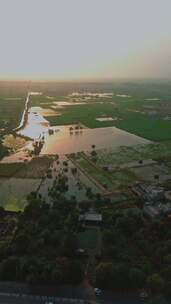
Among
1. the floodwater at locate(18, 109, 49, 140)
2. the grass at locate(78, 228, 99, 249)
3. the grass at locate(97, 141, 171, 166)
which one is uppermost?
the floodwater at locate(18, 109, 49, 140)

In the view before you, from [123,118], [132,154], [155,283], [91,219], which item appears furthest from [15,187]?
[123,118]

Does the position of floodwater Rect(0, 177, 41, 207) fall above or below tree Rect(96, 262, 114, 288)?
above

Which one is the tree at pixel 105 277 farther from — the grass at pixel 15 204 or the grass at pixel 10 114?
the grass at pixel 10 114

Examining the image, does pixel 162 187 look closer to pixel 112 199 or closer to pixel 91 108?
pixel 112 199

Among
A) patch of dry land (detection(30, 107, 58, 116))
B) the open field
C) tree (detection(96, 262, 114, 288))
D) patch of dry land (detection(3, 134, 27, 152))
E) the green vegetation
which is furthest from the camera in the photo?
patch of dry land (detection(30, 107, 58, 116))

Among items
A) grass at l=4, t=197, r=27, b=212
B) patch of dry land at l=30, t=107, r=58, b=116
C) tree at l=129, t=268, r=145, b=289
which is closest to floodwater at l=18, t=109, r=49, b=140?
patch of dry land at l=30, t=107, r=58, b=116

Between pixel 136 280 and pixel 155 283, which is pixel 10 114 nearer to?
pixel 136 280

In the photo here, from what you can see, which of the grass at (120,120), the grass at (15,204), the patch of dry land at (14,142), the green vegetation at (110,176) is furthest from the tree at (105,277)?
the grass at (120,120)

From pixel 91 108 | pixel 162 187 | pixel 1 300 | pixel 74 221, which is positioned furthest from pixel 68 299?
pixel 91 108

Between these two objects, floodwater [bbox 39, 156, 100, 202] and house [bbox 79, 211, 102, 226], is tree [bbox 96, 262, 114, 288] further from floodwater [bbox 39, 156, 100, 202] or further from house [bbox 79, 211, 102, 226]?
floodwater [bbox 39, 156, 100, 202]
